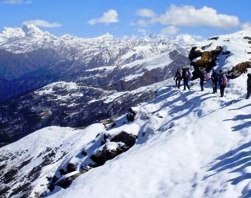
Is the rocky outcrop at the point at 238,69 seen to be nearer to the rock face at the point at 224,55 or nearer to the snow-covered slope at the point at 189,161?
the rock face at the point at 224,55

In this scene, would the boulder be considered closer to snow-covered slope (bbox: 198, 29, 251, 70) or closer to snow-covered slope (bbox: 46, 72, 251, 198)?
snow-covered slope (bbox: 46, 72, 251, 198)

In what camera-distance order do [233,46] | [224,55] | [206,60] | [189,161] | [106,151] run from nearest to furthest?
[189,161], [106,151], [224,55], [206,60], [233,46]

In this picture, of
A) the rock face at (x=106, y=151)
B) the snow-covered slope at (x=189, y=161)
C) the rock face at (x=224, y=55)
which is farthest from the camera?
the rock face at (x=224, y=55)

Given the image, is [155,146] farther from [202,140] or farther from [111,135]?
[111,135]

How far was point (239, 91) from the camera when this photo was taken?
62188 millimetres

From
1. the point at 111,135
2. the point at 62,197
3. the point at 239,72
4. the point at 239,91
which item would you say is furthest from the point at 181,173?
the point at 239,72

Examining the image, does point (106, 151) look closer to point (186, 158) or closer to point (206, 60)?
point (186, 158)

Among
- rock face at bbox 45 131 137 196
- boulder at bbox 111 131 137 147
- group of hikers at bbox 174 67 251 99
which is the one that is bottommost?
rock face at bbox 45 131 137 196

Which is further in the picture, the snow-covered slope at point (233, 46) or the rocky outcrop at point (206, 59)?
the rocky outcrop at point (206, 59)

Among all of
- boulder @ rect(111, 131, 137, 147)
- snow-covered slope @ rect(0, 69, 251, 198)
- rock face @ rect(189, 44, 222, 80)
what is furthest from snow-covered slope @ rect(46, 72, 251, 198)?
rock face @ rect(189, 44, 222, 80)

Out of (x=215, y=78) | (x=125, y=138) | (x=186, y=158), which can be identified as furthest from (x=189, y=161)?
(x=215, y=78)

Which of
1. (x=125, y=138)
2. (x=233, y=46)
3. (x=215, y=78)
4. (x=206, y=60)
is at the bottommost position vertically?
(x=125, y=138)

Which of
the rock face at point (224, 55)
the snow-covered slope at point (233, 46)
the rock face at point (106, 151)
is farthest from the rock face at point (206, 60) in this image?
the rock face at point (106, 151)

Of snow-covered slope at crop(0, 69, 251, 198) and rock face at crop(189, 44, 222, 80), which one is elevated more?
rock face at crop(189, 44, 222, 80)
